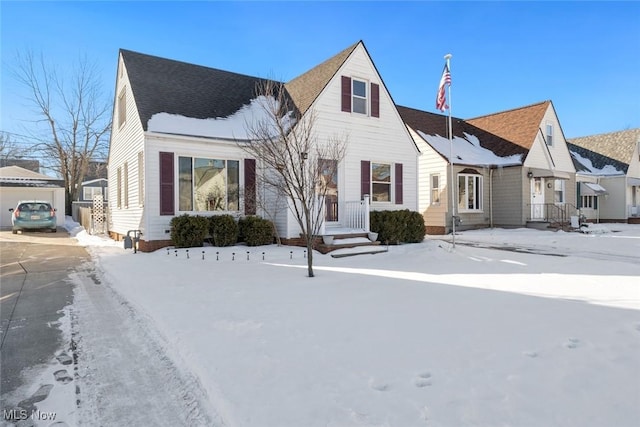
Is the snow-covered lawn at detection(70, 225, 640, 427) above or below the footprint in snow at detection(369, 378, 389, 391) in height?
above

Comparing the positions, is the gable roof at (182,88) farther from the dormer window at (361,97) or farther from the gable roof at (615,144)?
the gable roof at (615,144)

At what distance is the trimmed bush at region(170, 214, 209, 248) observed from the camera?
36.0 feet

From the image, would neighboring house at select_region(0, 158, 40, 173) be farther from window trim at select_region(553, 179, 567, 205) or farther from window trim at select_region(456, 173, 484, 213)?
window trim at select_region(553, 179, 567, 205)

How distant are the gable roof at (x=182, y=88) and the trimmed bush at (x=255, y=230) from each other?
4.14 m

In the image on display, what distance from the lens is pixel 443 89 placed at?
13.4 meters

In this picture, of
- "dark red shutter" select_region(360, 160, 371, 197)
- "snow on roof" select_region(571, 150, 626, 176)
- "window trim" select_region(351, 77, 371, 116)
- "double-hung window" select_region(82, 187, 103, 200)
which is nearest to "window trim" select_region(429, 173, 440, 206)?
"dark red shutter" select_region(360, 160, 371, 197)

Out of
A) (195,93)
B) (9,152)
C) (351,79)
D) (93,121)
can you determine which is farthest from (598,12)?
(9,152)

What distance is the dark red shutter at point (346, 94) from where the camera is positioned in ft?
43.5

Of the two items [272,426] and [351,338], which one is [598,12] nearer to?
[351,338]

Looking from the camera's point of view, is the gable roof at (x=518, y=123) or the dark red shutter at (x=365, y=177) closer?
the dark red shutter at (x=365, y=177)

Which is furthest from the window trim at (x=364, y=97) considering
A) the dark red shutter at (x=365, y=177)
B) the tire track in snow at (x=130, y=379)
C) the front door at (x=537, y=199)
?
the front door at (x=537, y=199)

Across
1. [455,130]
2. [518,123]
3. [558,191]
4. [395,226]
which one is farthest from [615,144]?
[395,226]

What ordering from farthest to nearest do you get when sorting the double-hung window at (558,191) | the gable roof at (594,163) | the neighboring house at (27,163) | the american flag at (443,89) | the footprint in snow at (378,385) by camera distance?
the neighboring house at (27,163)
the gable roof at (594,163)
the double-hung window at (558,191)
the american flag at (443,89)
the footprint in snow at (378,385)
